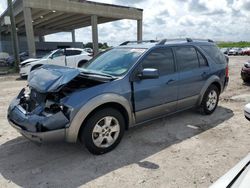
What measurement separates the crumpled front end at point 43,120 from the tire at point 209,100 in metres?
3.45

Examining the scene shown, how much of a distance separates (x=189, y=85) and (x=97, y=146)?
2.45 metres

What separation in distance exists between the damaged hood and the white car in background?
29.9 feet

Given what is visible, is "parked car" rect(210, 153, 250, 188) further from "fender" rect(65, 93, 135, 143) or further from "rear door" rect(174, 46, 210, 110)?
"rear door" rect(174, 46, 210, 110)

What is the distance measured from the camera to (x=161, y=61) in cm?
459

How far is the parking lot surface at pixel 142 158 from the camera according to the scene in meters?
3.10

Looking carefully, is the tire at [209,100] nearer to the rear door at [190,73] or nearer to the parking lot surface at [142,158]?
the rear door at [190,73]

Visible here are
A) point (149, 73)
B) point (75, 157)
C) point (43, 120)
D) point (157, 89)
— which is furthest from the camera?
point (157, 89)

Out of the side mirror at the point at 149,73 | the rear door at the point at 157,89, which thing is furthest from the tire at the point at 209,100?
the side mirror at the point at 149,73

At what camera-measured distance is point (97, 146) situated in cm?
366

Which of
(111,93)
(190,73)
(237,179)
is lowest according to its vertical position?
(237,179)

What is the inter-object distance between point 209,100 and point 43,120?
12.9ft

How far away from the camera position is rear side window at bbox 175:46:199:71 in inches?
193

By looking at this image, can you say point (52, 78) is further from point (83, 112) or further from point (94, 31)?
point (94, 31)

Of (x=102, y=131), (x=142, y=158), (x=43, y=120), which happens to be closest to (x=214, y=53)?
(x=142, y=158)
